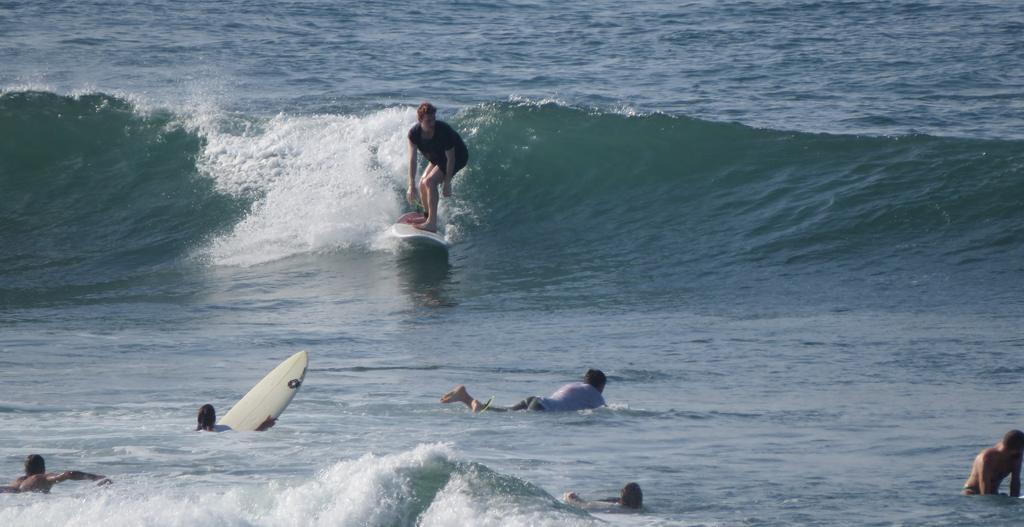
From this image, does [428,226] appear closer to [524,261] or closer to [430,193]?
[430,193]

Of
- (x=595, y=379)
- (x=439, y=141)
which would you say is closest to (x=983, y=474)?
(x=595, y=379)

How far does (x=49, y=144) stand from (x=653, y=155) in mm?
8793

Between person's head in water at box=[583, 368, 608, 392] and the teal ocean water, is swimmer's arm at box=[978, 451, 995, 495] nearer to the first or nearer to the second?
the teal ocean water

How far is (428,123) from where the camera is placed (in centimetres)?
1406

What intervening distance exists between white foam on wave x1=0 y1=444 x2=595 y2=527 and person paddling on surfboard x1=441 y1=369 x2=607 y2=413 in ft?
6.74

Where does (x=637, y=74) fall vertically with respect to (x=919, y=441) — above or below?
above

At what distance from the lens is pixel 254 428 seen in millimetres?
9234

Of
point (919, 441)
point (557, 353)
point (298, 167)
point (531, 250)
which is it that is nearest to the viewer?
point (919, 441)

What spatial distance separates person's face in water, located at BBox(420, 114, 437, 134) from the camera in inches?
551

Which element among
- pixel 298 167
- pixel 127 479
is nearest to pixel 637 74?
pixel 298 167

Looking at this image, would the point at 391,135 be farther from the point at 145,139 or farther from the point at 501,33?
the point at 501,33

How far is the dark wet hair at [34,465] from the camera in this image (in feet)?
25.6

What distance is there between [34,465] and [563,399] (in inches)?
143

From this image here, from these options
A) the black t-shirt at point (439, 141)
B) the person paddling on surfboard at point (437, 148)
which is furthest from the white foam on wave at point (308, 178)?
the black t-shirt at point (439, 141)
